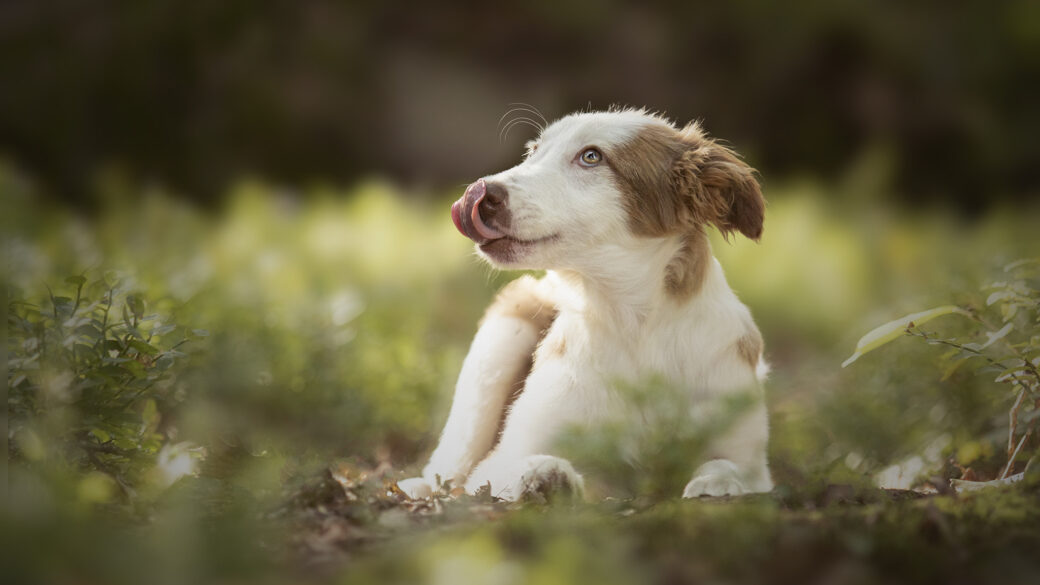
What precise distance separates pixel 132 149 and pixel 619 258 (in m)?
9.15

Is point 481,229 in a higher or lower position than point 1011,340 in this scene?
higher

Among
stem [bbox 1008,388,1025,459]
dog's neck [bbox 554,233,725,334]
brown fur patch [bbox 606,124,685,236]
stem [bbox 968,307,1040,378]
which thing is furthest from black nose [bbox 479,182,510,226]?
stem [bbox 1008,388,1025,459]

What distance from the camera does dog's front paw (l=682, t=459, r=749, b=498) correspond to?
300 centimetres

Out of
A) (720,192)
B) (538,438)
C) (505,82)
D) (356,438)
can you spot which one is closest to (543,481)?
(538,438)

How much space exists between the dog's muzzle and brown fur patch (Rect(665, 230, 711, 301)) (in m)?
0.67

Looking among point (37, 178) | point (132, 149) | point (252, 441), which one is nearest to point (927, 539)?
point (252, 441)

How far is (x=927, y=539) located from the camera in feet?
7.67

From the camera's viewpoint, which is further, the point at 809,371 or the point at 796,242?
the point at 796,242

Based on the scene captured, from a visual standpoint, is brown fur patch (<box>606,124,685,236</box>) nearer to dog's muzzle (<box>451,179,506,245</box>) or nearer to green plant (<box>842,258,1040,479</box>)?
dog's muzzle (<box>451,179,506,245</box>)

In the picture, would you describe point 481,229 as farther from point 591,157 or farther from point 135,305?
point 135,305

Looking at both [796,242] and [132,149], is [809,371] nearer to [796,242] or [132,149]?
[796,242]

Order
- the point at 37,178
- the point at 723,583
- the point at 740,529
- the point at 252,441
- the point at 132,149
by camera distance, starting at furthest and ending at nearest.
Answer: the point at 132,149 → the point at 37,178 → the point at 252,441 → the point at 740,529 → the point at 723,583

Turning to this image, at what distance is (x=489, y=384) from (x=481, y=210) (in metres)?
0.96

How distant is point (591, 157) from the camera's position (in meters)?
3.51
